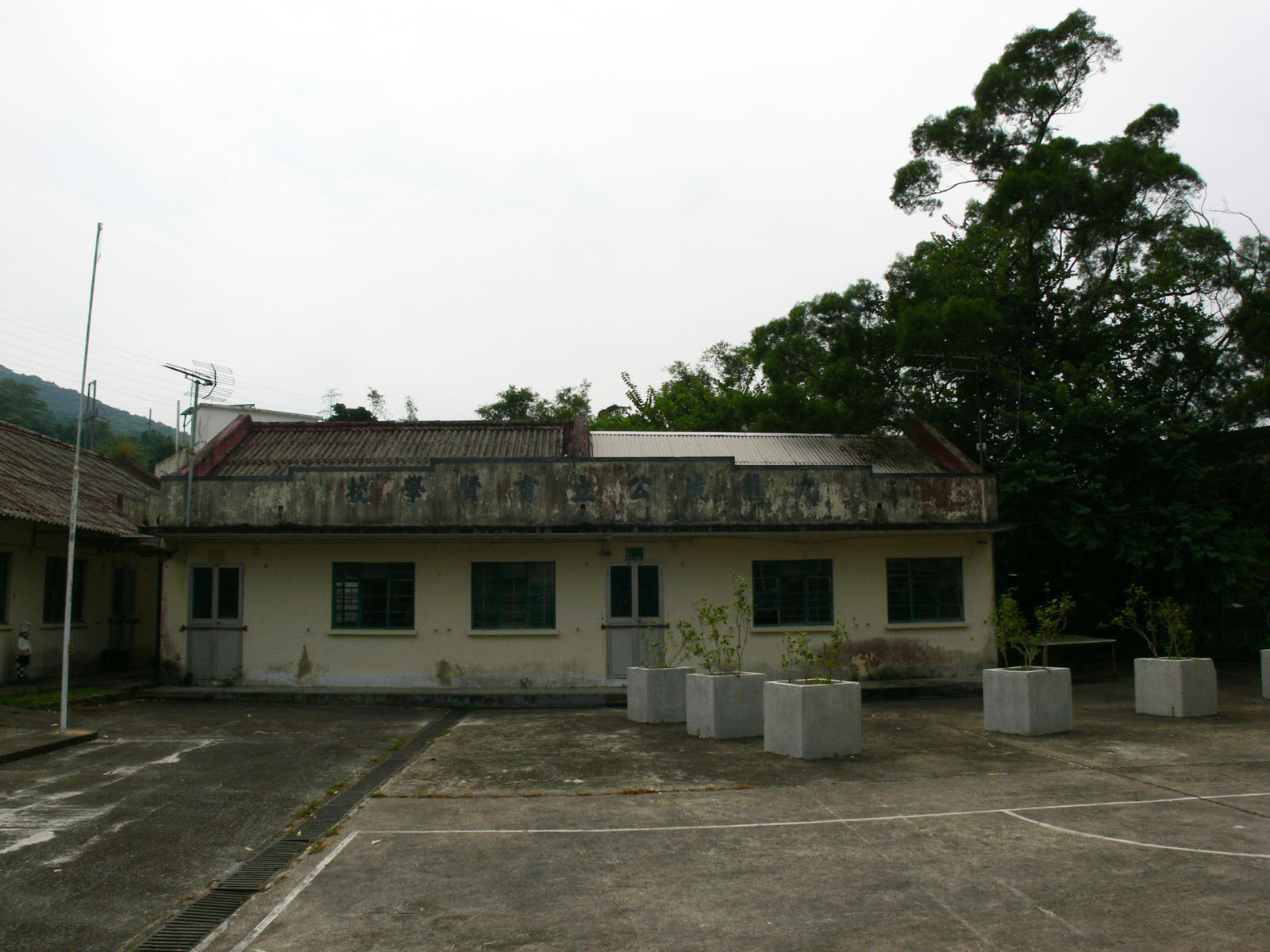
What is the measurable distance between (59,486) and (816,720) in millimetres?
15977

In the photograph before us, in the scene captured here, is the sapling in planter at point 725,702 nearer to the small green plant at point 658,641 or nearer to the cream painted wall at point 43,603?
the small green plant at point 658,641

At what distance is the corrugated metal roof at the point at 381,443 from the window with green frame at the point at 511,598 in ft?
11.9

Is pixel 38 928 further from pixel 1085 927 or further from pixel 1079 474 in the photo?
pixel 1079 474

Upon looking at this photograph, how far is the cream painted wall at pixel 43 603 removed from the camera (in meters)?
16.4

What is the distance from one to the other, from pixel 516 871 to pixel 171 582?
12.7m

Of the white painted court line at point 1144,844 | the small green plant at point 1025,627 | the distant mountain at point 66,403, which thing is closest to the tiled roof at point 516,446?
the small green plant at point 1025,627

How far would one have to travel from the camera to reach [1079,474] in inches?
747

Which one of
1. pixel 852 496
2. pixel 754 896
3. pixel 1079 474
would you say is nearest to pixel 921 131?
pixel 1079 474

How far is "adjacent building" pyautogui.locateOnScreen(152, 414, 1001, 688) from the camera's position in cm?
1633

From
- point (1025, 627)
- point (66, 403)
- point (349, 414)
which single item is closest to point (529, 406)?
point (349, 414)

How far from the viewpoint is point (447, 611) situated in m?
16.5

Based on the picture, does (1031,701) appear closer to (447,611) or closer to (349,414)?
(447,611)

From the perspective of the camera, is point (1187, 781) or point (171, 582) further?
point (171, 582)

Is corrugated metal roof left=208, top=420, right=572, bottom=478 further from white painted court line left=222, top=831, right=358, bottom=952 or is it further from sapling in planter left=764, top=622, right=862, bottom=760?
white painted court line left=222, top=831, right=358, bottom=952
